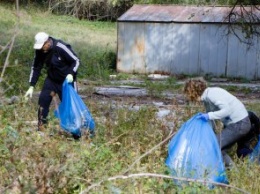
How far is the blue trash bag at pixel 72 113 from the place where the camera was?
22.9 feet

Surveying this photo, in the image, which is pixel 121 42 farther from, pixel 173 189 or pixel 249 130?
pixel 173 189

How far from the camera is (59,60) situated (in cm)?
775

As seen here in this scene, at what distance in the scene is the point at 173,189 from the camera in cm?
457

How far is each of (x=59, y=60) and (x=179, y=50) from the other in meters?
13.9

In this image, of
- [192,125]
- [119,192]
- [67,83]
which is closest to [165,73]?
[67,83]

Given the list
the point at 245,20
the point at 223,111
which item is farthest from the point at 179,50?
the point at 223,111

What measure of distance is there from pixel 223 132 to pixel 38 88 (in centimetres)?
879

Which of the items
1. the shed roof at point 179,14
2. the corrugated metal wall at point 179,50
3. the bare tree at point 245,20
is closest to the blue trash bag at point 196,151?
the bare tree at point 245,20

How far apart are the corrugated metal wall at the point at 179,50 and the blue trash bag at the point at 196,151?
15.4 meters

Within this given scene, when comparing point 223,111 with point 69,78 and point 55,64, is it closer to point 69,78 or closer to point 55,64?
point 69,78

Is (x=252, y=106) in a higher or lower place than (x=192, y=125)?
lower

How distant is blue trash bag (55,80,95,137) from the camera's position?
699 cm

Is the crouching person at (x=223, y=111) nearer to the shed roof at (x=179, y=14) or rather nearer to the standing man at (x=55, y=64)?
the standing man at (x=55, y=64)

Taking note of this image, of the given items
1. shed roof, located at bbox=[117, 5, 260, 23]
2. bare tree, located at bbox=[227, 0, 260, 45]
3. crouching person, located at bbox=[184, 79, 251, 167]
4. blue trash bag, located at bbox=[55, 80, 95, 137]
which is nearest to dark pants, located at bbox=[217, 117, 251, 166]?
crouching person, located at bbox=[184, 79, 251, 167]
